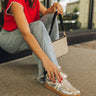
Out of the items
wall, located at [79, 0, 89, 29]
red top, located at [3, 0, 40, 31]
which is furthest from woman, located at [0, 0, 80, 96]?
wall, located at [79, 0, 89, 29]

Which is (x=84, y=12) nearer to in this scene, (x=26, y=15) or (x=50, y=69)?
(x=26, y=15)

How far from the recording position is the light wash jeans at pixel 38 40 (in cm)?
105

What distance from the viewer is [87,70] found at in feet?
4.99

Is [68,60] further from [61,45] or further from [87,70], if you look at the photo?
[61,45]

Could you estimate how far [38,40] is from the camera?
107 cm

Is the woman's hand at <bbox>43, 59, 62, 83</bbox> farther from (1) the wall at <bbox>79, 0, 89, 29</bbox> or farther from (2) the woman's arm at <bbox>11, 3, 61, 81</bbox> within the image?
(1) the wall at <bbox>79, 0, 89, 29</bbox>

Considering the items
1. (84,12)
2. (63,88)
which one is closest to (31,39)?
(63,88)

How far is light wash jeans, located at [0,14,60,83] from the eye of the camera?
105 centimetres

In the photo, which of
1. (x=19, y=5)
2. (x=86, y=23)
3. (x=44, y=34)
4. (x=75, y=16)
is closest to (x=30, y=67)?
(x=44, y=34)

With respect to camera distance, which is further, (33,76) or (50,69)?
(33,76)

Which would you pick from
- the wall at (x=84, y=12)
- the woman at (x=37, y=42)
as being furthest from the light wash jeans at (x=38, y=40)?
the wall at (x=84, y=12)

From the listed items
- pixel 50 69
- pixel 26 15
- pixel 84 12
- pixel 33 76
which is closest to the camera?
pixel 50 69

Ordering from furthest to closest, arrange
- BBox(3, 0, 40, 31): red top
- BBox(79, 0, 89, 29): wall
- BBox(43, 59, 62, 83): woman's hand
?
BBox(79, 0, 89, 29): wall < BBox(3, 0, 40, 31): red top < BBox(43, 59, 62, 83): woman's hand

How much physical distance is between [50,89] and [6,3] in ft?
2.38
